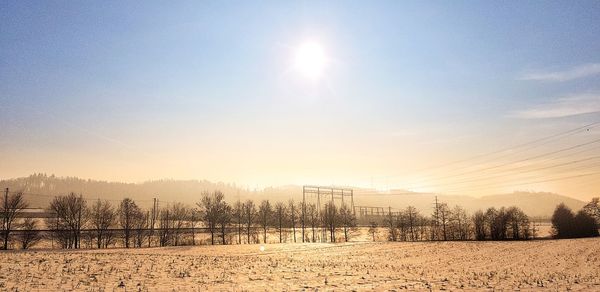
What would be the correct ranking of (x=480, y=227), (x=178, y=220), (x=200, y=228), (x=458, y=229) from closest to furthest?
(x=200, y=228) < (x=480, y=227) < (x=458, y=229) < (x=178, y=220)

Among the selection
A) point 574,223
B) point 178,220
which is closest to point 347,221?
point 178,220

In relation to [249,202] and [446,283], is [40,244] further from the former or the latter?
[446,283]

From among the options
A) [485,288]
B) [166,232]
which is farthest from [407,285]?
[166,232]

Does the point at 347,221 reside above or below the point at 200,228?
below

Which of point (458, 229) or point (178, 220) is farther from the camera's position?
point (178, 220)

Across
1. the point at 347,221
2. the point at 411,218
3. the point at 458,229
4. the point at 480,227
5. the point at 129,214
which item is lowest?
the point at 458,229

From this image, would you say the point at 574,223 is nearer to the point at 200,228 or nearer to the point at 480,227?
the point at 480,227

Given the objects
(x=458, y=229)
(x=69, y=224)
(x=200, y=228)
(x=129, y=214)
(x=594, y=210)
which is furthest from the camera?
(x=458, y=229)

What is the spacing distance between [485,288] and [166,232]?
89.0 metres

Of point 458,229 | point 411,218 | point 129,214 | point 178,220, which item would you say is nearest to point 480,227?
point 458,229

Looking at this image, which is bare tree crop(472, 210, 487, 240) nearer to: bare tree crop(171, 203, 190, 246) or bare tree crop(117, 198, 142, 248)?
bare tree crop(171, 203, 190, 246)

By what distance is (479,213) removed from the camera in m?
107

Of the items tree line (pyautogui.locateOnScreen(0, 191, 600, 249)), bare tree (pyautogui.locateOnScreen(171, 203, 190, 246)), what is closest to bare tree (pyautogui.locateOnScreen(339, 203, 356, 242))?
tree line (pyautogui.locateOnScreen(0, 191, 600, 249))

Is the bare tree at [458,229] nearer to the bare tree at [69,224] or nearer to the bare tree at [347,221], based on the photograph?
the bare tree at [347,221]
